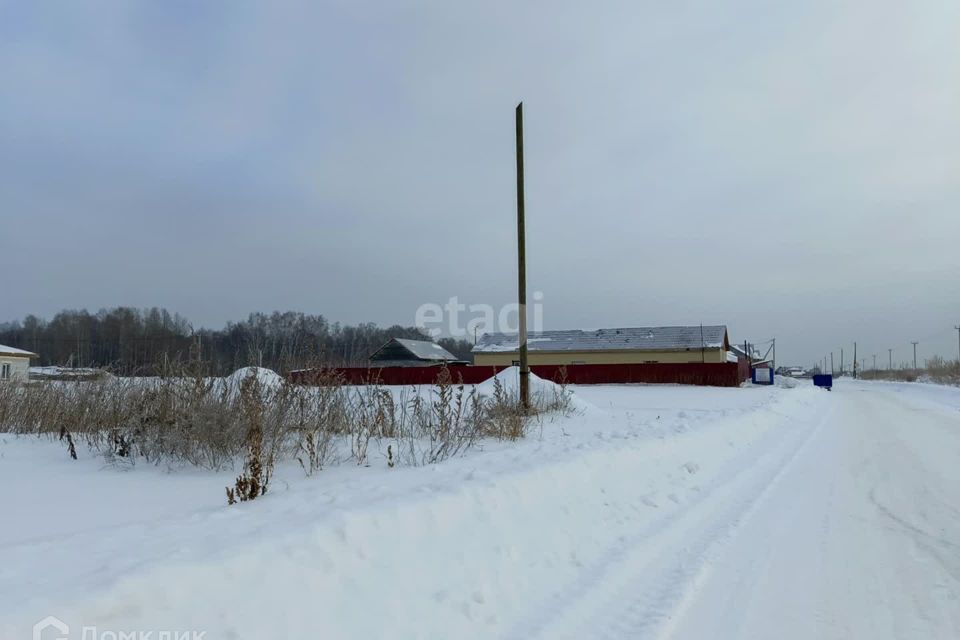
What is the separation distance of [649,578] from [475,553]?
1264 millimetres

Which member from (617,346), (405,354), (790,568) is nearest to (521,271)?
(790,568)

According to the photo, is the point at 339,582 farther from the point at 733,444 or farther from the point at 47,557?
the point at 733,444

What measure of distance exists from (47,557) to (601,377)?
39564 millimetres

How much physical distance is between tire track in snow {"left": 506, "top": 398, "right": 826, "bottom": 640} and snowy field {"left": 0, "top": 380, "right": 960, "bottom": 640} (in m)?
0.02

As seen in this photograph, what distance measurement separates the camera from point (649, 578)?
159 inches

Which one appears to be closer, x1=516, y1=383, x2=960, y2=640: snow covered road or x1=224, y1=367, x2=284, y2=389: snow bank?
x1=516, y1=383, x2=960, y2=640: snow covered road

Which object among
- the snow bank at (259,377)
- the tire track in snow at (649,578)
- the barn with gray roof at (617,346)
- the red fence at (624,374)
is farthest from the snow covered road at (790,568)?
the barn with gray roof at (617,346)

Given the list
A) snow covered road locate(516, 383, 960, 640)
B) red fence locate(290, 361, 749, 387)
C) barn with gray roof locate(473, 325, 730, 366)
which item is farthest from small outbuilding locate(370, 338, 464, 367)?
snow covered road locate(516, 383, 960, 640)

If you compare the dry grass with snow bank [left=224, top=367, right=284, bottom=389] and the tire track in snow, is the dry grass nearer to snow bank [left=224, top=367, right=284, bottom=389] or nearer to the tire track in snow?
snow bank [left=224, top=367, right=284, bottom=389]

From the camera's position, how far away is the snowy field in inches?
105

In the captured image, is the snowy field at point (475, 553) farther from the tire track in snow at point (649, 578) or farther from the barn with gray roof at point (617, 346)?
the barn with gray roof at point (617, 346)

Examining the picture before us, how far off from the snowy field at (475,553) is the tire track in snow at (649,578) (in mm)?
20

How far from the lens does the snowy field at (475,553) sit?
105 inches

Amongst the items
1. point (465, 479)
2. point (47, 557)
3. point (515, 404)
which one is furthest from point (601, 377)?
point (47, 557)
